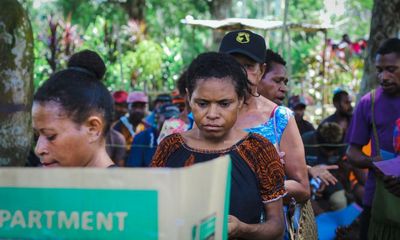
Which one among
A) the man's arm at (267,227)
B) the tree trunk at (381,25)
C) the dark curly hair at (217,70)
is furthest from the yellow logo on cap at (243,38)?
the tree trunk at (381,25)

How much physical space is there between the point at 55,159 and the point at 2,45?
286 centimetres

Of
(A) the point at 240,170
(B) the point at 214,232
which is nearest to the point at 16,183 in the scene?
(B) the point at 214,232

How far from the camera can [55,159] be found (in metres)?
2.56

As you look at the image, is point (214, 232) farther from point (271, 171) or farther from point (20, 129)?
point (20, 129)

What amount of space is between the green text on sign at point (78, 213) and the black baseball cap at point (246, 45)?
1948 mm

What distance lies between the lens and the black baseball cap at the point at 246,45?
3.68 metres

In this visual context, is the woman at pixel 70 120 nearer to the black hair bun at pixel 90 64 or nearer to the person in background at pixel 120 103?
the black hair bun at pixel 90 64

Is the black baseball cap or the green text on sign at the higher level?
the black baseball cap

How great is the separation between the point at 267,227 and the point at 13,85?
285 centimetres

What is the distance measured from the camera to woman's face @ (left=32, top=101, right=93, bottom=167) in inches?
99.8

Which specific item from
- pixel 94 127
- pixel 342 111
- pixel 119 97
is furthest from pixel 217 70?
pixel 119 97

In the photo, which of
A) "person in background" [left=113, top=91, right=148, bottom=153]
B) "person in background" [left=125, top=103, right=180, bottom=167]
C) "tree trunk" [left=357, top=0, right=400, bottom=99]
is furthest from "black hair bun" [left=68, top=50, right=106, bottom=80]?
"person in background" [left=113, top=91, right=148, bottom=153]

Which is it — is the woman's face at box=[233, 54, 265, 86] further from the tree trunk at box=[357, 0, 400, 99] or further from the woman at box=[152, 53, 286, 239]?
the tree trunk at box=[357, 0, 400, 99]

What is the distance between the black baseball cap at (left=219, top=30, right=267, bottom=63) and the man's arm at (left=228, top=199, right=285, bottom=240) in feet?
3.16
